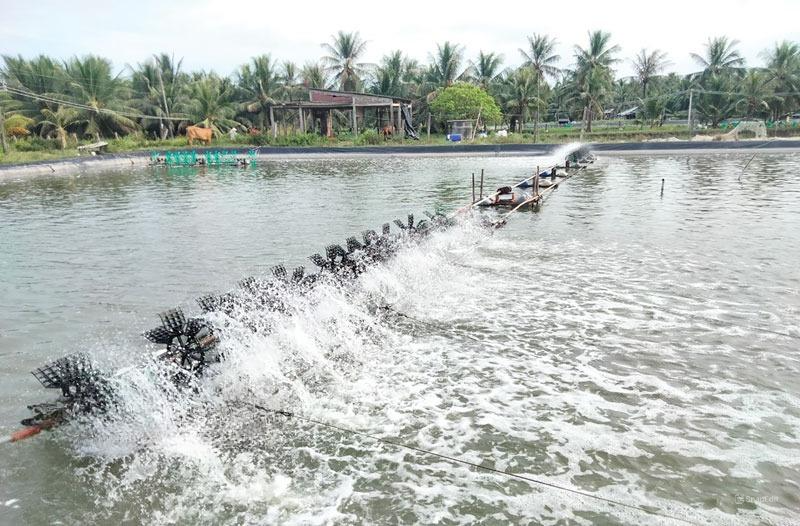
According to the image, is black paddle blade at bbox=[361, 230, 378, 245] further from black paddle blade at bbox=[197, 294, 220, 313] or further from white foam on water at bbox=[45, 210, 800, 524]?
black paddle blade at bbox=[197, 294, 220, 313]

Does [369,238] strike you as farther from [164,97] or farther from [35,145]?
[164,97]

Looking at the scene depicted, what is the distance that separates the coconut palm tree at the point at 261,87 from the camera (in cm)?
5853

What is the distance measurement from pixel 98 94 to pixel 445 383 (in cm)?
5851

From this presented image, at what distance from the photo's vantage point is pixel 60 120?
51.2 meters

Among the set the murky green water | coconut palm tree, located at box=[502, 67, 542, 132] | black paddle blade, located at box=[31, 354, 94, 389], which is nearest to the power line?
coconut palm tree, located at box=[502, 67, 542, 132]

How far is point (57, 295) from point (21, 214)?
14918mm

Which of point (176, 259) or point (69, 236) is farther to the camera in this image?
point (69, 236)

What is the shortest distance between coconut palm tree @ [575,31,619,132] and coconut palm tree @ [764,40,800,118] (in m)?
15.4

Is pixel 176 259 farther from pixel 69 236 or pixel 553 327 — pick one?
pixel 553 327

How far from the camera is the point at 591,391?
745cm

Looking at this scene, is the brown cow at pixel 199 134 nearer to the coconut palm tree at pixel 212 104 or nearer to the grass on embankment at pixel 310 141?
the grass on embankment at pixel 310 141

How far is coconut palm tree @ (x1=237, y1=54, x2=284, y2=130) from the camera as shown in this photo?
192 feet

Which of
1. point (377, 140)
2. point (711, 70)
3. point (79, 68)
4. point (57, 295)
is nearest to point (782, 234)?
point (57, 295)

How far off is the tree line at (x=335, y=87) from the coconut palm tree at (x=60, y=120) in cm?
10
